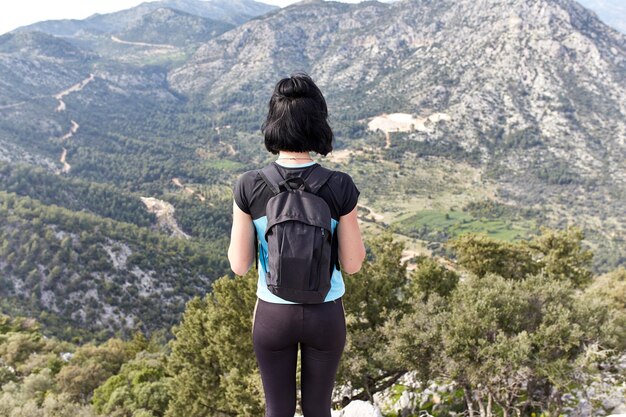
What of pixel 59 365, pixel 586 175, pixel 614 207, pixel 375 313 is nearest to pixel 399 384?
pixel 375 313

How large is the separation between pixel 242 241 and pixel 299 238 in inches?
22.8

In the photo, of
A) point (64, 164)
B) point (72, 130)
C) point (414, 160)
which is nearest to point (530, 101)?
point (414, 160)

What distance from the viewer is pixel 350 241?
10.4 ft

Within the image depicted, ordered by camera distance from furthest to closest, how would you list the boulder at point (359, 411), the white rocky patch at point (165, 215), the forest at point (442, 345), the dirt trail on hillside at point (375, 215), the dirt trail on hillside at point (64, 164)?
the dirt trail on hillside at point (64, 164)
the dirt trail on hillside at point (375, 215)
the white rocky patch at point (165, 215)
the forest at point (442, 345)
the boulder at point (359, 411)

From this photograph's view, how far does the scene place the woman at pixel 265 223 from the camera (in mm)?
2994

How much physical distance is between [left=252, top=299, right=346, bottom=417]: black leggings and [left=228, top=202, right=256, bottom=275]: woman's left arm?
13.3 inches

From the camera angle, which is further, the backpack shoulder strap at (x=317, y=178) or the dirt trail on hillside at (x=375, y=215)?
the dirt trail on hillside at (x=375, y=215)

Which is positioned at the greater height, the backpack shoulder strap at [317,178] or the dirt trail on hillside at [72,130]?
the backpack shoulder strap at [317,178]

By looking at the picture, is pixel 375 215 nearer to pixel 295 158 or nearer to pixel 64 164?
pixel 64 164

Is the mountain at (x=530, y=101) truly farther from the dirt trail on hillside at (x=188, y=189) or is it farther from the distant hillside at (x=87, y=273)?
the distant hillside at (x=87, y=273)

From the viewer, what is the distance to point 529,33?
160 meters

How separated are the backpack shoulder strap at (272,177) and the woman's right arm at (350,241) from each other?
1.67 feet

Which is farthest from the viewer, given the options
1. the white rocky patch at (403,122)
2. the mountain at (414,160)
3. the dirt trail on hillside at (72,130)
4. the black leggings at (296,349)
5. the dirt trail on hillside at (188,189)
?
the dirt trail on hillside at (72,130)

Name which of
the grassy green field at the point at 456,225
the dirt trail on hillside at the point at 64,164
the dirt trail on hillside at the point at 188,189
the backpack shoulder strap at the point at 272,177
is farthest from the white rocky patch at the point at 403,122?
the backpack shoulder strap at the point at 272,177
